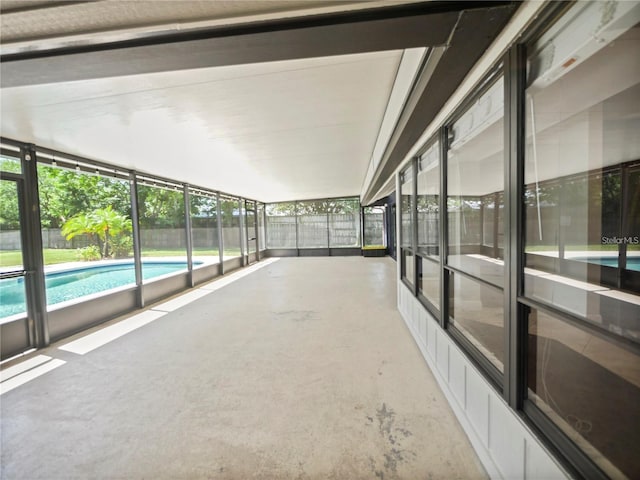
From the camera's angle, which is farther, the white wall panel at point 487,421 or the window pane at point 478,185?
the window pane at point 478,185

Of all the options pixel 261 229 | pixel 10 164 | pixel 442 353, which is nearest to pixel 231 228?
pixel 261 229

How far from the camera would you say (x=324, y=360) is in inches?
112

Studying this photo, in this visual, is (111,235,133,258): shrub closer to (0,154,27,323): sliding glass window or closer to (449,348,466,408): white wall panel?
(0,154,27,323): sliding glass window

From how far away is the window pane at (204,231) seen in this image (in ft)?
28.6

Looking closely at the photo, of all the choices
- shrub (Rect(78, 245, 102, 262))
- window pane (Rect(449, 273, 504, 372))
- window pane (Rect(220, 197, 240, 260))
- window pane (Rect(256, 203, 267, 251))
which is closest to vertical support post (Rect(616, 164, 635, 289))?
window pane (Rect(449, 273, 504, 372))

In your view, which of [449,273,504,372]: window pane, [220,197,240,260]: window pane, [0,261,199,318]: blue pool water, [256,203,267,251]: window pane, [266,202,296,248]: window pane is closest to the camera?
[449,273,504,372]: window pane

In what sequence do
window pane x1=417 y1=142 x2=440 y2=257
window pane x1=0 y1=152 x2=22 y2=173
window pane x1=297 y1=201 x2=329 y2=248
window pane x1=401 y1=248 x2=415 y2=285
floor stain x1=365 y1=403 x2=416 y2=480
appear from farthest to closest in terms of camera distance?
1. window pane x1=297 y1=201 x2=329 y2=248
2. window pane x1=401 y1=248 x2=415 y2=285
3. window pane x1=0 y1=152 x2=22 y2=173
4. window pane x1=417 y1=142 x2=440 y2=257
5. floor stain x1=365 y1=403 x2=416 y2=480

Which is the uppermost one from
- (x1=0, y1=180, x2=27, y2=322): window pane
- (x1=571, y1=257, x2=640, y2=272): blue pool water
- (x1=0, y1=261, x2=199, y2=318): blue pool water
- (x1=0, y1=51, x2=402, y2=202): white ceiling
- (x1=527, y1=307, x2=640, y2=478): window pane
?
(x1=0, y1=51, x2=402, y2=202): white ceiling

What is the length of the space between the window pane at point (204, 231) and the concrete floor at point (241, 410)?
5154 millimetres

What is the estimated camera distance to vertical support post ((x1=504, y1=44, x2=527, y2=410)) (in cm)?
124

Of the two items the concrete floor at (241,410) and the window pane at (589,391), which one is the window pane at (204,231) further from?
the window pane at (589,391)

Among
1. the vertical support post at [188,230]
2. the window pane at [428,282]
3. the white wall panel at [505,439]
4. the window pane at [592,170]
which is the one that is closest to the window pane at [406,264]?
the window pane at [428,282]

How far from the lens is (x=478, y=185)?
534 cm

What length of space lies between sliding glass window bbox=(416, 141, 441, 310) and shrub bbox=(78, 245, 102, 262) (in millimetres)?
13042
